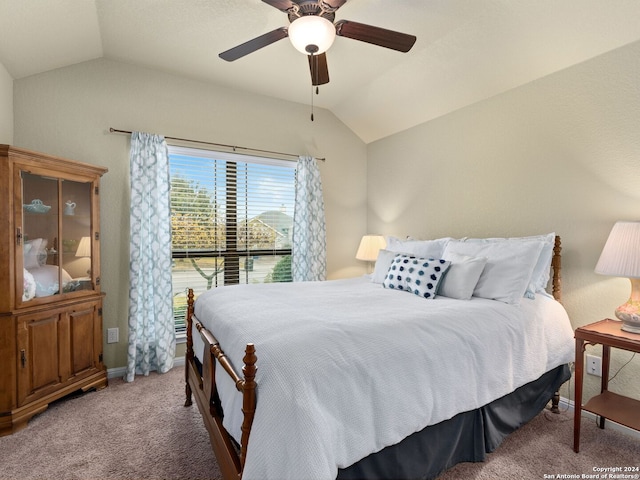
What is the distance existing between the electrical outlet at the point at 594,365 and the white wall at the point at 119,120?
319 cm

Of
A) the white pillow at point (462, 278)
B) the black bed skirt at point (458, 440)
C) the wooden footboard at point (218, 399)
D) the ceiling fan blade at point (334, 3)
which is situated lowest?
the black bed skirt at point (458, 440)

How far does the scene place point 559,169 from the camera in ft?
8.23

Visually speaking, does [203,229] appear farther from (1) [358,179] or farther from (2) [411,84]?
(2) [411,84]

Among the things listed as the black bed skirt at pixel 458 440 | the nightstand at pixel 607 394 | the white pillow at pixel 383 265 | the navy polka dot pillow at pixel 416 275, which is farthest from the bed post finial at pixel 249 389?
the nightstand at pixel 607 394

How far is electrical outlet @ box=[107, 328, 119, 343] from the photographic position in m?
2.96

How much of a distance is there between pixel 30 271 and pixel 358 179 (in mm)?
3343

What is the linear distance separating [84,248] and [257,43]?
203 cm

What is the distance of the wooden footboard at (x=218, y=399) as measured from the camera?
118 centimetres

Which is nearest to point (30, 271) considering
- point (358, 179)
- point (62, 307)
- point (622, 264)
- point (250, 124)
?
point (62, 307)

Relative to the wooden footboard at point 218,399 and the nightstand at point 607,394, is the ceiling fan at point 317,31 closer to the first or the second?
the wooden footboard at point 218,399

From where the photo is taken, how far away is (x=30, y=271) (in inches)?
91.4

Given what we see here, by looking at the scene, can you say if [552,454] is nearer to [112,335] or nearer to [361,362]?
[361,362]

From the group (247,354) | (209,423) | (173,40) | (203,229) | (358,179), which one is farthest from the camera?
(358,179)

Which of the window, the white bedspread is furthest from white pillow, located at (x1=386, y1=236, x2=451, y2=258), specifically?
the window
